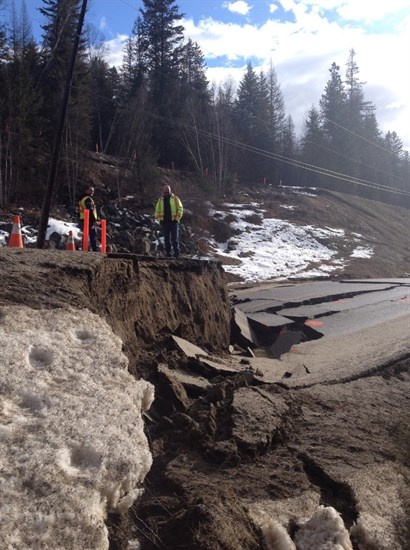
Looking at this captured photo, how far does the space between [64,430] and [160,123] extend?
41154mm

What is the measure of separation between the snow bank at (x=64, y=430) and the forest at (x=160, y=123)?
14219 mm

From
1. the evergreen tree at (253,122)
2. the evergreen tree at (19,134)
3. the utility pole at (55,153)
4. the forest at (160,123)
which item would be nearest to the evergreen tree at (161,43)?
the forest at (160,123)

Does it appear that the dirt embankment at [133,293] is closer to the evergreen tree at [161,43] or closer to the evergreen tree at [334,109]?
the evergreen tree at [161,43]

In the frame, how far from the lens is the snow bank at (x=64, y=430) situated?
2939 mm

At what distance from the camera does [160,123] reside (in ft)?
139

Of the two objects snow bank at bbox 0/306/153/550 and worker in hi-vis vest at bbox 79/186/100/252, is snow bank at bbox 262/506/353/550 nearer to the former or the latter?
snow bank at bbox 0/306/153/550

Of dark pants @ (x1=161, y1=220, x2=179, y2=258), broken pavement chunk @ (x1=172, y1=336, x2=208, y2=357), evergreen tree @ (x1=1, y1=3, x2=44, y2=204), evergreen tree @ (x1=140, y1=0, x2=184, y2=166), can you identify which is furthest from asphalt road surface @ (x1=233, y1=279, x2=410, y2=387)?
evergreen tree @ (x1=140, y1=0, x2=184, y2=166)

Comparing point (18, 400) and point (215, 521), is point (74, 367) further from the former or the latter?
point (215, 521)

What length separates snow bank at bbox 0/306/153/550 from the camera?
116 inches

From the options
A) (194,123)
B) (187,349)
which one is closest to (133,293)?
(187,349)

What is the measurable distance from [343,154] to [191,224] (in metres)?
37.2

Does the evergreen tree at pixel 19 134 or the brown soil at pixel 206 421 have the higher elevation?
the evergreen tree at pixel 19 134

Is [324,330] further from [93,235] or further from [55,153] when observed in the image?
[55,153]

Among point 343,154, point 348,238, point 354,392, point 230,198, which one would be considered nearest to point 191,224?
point 230,198
